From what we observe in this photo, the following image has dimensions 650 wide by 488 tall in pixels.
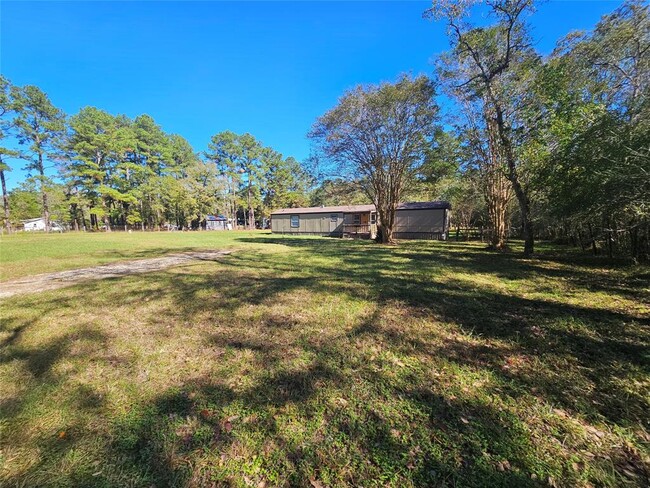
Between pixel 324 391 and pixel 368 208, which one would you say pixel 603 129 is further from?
pixel 368 208

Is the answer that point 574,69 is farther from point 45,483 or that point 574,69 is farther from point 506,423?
point 45,483

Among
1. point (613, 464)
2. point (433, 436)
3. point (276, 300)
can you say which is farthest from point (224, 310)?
point (613, 464)

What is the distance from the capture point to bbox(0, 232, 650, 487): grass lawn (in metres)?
1.65

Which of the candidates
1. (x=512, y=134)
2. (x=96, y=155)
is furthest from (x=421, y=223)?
(x=96, y=155)

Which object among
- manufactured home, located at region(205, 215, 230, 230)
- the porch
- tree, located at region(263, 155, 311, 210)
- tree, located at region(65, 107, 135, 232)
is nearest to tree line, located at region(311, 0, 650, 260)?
the porch

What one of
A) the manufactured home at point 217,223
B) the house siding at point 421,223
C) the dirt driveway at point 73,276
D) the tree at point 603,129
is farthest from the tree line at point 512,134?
the manufactured home at point 217,223

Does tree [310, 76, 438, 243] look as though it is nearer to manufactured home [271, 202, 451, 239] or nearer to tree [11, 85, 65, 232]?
manufactured home [271, 202, 451, 239]

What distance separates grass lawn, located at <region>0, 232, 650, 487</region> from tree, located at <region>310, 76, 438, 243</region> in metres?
11.3

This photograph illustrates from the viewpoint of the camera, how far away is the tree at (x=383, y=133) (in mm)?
12875

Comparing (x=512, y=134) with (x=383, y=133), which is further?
(x=383, y=133)

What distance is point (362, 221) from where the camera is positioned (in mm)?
25641

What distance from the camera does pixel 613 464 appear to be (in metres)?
1.66

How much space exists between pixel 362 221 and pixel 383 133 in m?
12.2

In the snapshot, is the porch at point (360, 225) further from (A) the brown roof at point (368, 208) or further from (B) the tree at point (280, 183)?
(B) the tree at point (280, 183)
